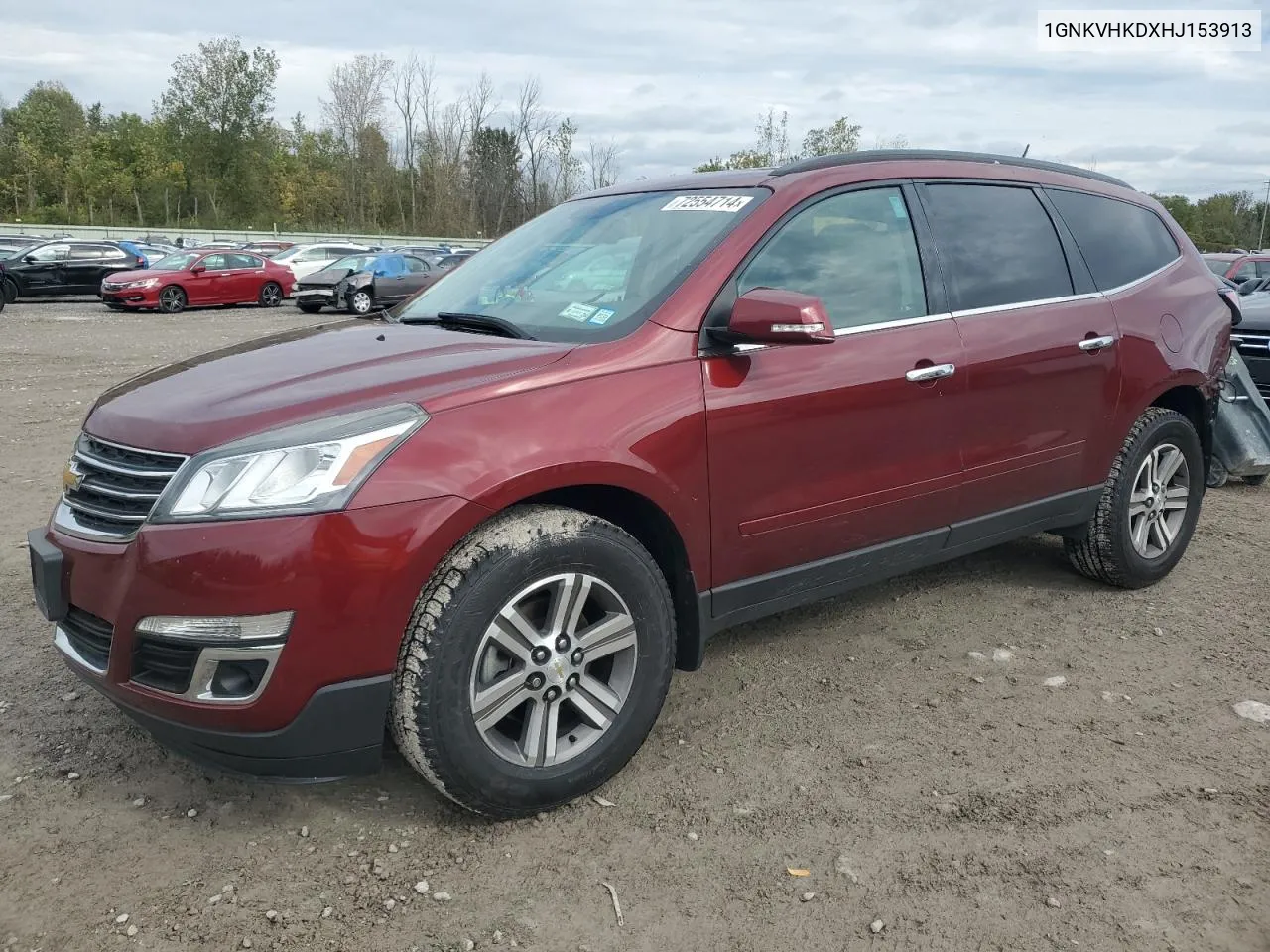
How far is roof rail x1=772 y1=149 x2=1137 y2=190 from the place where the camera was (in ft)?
11.2

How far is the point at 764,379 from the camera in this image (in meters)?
3.02

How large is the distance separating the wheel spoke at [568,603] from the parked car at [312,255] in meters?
27.2

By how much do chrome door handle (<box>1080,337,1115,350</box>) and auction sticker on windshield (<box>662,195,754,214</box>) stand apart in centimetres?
161

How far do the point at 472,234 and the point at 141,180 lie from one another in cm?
1869

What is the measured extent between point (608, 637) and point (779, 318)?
0.99 metres

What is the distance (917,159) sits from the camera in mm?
3695

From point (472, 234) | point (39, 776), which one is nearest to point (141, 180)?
point (472, 234)

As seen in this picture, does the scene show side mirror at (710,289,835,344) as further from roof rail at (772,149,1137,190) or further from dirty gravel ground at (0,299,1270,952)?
dirty gravel ground at (0,299,1270,952)

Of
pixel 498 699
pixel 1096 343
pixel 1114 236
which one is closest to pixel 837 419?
pixel 498 699

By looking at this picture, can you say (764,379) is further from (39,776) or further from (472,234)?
(472,234)

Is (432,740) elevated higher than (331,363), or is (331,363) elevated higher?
(331,363)

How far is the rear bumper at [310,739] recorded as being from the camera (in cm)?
235

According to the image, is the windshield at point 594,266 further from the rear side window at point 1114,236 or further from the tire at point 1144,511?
the tire at point 1144,511

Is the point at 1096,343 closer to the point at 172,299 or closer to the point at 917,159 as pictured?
the point at 917,159
